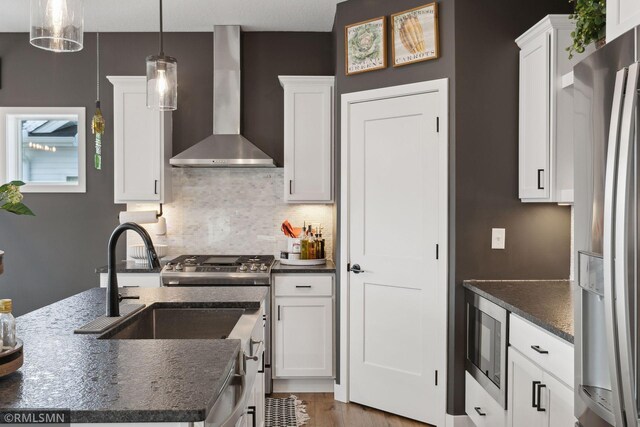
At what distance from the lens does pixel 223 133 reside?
4.33 meters

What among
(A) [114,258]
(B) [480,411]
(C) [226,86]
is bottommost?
(B) [480,411]

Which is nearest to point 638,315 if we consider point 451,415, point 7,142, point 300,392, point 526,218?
point 526,218

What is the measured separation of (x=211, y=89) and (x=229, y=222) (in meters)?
1.15

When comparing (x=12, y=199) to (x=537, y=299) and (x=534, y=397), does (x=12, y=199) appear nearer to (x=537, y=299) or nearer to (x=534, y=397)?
(x=534, y=397)

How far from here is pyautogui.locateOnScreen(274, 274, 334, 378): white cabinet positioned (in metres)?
3.85

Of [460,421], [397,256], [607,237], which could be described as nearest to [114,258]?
[607,237]

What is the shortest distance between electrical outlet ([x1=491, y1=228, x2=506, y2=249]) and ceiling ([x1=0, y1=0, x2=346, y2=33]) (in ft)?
6.47

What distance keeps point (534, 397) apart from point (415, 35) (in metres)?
2.21

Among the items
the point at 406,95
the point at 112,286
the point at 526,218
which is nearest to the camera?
the point at 112,286

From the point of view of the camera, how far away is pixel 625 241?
48.4 inches

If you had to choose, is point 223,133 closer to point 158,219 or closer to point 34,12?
point 158,219

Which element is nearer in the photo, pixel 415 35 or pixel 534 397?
pixel 534 397

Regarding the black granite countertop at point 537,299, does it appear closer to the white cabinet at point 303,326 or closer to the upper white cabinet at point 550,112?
the upper white cabinet at point 550,112

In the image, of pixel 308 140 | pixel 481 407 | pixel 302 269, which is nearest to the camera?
pixel 481 407
